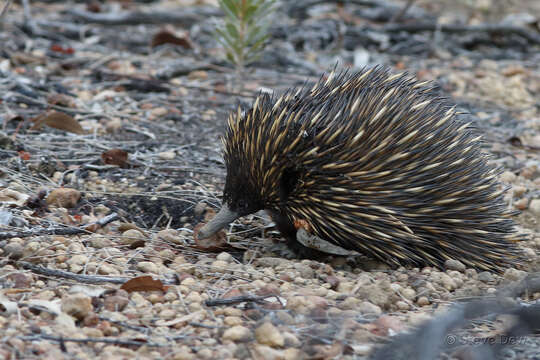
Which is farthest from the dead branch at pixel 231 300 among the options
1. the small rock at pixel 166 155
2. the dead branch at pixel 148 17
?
the dead branch at pixel 148 17

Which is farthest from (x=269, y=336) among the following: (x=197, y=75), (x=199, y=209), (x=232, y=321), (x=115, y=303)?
(x=197, y=75)

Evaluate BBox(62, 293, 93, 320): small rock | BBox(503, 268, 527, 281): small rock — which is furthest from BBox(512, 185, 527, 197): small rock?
BBox(62, 293, 93, 320): small rock

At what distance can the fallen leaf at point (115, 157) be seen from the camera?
443 centimetres

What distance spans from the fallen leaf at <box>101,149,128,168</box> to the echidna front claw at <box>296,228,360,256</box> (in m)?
1.46

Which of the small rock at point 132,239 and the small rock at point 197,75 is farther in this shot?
the small rock at point 197,75

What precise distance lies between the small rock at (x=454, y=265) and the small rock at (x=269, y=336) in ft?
5.07

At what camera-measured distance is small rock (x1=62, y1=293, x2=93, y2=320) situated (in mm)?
2490

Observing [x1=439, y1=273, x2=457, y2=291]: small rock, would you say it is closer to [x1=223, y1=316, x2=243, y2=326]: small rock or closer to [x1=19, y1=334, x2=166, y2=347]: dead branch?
[x1=223, y1=316, x2=243, y2=326]: small rock

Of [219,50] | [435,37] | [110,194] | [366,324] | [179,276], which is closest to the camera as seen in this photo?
[366,324]

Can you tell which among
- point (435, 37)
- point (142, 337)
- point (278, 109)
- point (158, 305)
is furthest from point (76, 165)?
point (435, 37)

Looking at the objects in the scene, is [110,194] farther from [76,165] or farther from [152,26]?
[152,26]

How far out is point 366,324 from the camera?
8.48ft

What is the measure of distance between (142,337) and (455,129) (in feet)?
6.59

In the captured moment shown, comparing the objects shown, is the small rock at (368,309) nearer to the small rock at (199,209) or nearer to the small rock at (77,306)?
the small rock at (77,306)
